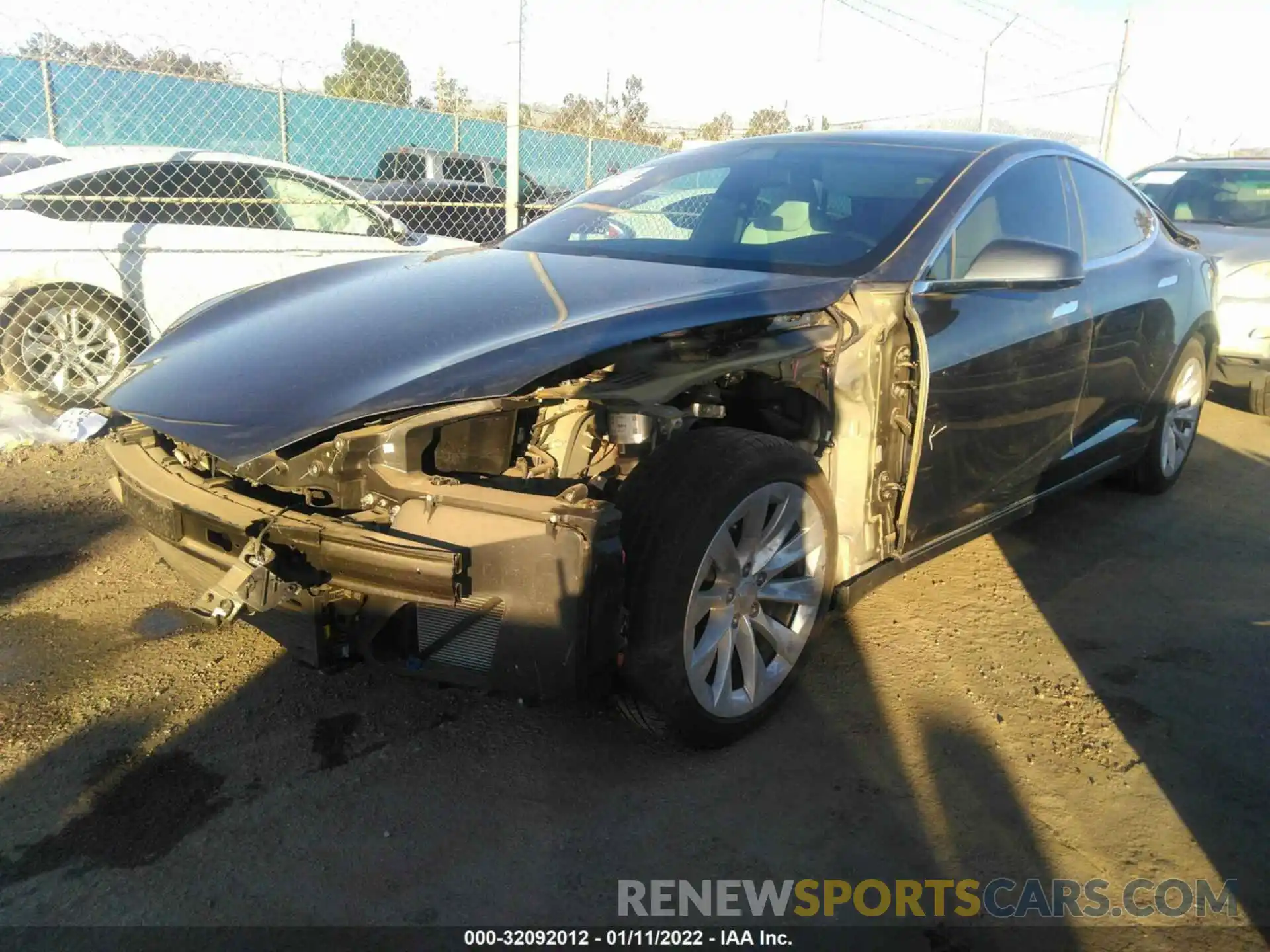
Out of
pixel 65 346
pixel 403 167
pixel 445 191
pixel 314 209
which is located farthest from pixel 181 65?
pixel 403 167

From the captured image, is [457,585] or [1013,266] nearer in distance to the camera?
[457,585]

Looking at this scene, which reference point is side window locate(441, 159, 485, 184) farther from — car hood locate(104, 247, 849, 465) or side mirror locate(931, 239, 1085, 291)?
side mirror locate(931, 239, 1085, 291)

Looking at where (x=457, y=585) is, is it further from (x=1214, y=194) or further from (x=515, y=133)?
(x=1214, y=194)

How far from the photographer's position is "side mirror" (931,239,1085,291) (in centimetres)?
327

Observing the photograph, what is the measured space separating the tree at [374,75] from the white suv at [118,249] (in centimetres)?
88

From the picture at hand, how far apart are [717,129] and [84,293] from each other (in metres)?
9.54

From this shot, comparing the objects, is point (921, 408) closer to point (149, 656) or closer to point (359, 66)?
point (149, 656)

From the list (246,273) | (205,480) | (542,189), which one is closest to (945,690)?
(205,480)

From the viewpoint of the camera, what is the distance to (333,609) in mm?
2420

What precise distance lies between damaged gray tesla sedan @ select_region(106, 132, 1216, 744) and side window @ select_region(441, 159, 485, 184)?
807cm

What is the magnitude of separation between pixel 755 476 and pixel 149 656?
211cm

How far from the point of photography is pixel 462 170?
1175 centimetres

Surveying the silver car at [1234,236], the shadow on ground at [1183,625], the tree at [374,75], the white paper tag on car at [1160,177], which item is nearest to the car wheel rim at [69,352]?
the tree at [374,75]

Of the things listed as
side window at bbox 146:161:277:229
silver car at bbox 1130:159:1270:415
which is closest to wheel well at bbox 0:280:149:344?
side window at bbox 146:161:277:229
